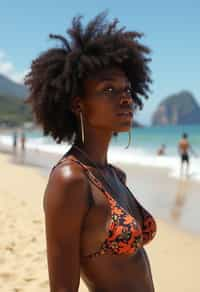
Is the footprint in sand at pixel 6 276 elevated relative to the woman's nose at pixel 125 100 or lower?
lower

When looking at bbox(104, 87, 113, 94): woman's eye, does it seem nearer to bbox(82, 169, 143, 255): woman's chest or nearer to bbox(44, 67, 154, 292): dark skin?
bbox(44, 67, 154, 292): dark skin

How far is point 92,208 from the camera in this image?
1.64m

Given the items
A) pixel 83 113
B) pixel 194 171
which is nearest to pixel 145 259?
pixel 83 113

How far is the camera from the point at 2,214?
7875 mm

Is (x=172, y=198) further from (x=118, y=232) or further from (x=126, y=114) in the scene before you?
(x=118, y=232)

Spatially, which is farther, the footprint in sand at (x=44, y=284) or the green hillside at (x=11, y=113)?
the green hillside at (x=11, y=113)

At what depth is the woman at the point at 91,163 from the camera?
160 cm

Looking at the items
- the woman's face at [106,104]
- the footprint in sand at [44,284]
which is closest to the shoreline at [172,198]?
the footprint in sand at [44,284]

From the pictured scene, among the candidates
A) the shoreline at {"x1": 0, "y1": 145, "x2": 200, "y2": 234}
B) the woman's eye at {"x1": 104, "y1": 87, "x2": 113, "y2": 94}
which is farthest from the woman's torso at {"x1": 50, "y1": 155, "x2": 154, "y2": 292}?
the shoreline at {"x1": 0, "y1": 145, "x2": 200, "y2": 234}

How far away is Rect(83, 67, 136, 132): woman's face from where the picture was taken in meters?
1.83

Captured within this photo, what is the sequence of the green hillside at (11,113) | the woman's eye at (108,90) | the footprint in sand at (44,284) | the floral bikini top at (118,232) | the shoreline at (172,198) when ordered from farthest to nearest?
the green hillside at (11,113), the shoreline at (172,198), the footprint in sand at (44,284), the woman's eye at (108,90), the floral bikini top at (118,232)

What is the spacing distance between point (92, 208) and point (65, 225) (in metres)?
0.12

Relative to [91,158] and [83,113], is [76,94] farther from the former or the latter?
[91,158]

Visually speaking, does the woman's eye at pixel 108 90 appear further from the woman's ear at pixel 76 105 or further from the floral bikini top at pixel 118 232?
the floral bikini top at pixel 118 232
